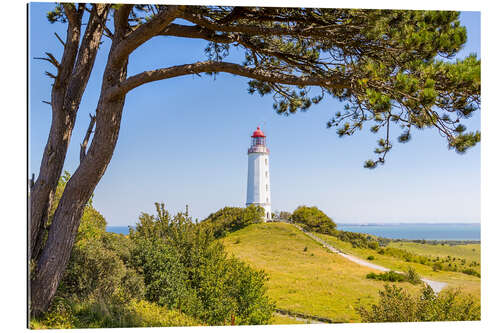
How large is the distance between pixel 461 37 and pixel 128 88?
2.52 m

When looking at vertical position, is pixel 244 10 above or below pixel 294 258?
above

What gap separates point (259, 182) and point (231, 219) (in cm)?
67

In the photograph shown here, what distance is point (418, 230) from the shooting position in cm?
594

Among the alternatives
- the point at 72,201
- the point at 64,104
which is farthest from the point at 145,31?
the point at 72,201

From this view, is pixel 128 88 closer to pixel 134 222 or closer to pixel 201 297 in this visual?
pixel 134 222

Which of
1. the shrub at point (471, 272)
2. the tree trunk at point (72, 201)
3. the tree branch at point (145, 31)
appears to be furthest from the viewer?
the shrub at point (471, 272)

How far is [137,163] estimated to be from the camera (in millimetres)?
5781

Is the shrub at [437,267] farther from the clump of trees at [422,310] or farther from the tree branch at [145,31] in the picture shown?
the tree branch at [145,31]

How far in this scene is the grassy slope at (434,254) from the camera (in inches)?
223

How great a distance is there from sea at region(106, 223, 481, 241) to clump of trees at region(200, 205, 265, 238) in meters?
1.20

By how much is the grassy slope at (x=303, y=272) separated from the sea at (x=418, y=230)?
0.70 m

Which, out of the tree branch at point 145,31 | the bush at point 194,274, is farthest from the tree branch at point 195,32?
the bush at point 194,274

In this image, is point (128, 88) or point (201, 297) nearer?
point (128, 88)
